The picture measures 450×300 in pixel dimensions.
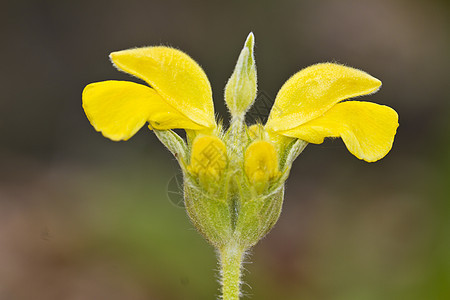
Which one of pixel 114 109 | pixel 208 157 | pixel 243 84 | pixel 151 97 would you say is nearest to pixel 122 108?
pixel 114 109

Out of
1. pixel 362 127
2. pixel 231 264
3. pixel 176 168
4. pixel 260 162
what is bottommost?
pixel 176 168

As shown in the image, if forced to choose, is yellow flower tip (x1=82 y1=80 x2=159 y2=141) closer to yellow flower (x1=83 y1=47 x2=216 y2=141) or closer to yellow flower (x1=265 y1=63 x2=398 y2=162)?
yellow flower (x1=83 y1=47 x2=216 y2=141)

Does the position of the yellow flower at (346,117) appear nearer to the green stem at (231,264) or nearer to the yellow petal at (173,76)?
the yellow petal at (173,76)

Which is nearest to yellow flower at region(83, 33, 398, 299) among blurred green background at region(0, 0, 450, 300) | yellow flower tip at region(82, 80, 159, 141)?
yellow flower tip at region(82, 80, 159, 141)

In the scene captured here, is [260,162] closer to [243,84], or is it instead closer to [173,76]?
[243,84]

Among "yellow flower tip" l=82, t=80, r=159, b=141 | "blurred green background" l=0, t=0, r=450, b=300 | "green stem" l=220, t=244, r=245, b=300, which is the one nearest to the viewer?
"yellow flower tip" l=82, t=80, r=159, b=141

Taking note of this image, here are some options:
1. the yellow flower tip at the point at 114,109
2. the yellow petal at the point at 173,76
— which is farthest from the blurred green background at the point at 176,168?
the yellow flower tip at the point at 114,109
